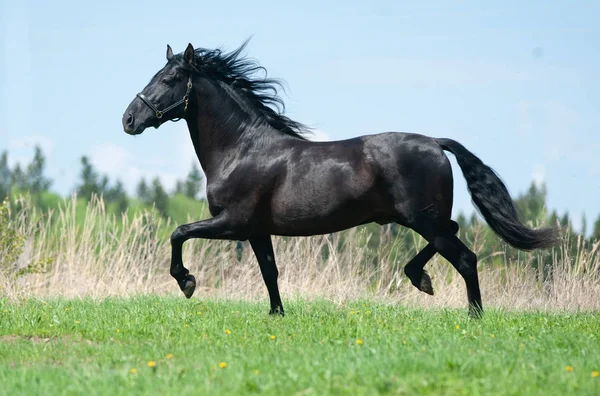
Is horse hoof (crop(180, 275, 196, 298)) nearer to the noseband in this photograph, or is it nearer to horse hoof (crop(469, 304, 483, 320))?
the noseband

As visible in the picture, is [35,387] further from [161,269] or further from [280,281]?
[161,269]

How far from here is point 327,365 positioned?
18.2ft

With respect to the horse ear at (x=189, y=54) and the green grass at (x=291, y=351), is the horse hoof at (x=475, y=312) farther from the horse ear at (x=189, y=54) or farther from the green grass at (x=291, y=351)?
the horse ear at (x=189, y=54)

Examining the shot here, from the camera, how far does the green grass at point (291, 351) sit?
504cm

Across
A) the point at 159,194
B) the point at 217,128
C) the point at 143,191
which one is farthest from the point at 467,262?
the point at 143,191

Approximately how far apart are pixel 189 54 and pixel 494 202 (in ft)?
12.3

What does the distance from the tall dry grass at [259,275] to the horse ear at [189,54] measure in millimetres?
4119

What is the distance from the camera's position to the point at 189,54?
9.06m

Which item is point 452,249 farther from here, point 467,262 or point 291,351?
point 291,351

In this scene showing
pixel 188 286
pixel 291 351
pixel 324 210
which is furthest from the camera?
pixel 188 286

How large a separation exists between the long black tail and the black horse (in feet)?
0.04

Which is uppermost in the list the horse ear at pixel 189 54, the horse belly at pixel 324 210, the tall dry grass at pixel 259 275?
the horse ear at pixel 189 54

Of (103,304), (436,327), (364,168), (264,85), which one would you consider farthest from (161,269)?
(436,327)

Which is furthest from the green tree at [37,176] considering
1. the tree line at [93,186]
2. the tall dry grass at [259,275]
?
the tall dry grass at [259,275]
